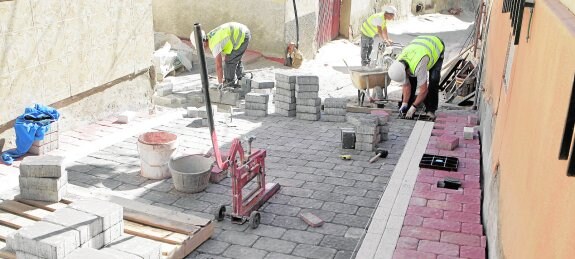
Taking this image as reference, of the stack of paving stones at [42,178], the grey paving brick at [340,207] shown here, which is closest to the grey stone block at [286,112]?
the grey paving brick at [340,207]

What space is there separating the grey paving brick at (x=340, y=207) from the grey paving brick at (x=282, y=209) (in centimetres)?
37

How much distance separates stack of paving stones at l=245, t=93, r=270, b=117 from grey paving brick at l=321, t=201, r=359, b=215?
4.15 meters

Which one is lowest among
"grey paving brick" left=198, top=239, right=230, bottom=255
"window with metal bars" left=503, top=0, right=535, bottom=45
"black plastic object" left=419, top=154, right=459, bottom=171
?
"grey paving brick" left=198, top=239, right=230, bottom=255

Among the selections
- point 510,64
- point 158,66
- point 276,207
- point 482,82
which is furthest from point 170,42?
point 510,64

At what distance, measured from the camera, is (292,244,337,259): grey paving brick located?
639cm

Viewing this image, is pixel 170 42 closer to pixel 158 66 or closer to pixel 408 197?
pixel 158 66

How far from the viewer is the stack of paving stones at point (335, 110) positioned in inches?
444

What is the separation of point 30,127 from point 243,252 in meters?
4.16

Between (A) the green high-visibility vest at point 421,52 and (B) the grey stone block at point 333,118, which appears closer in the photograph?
(A) the green high-visibility vest at point 421,52

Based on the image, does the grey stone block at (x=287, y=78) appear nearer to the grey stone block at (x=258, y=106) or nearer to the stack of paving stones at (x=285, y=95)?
the stack of paving stones at (x=285, y=95)

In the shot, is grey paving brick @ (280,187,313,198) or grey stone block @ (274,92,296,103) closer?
grey paving brick @ (280,187,313,198)

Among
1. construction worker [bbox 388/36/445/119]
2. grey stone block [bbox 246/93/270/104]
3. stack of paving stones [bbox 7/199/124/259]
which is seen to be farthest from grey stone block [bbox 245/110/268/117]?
stack of paving stones [bbox 7/199/124/259]

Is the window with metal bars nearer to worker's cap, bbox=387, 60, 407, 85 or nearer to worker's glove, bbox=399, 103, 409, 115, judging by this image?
worker's cap, bbox=387, 60, 407, 85

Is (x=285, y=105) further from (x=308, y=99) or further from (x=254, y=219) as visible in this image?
(x=254, y=219)
